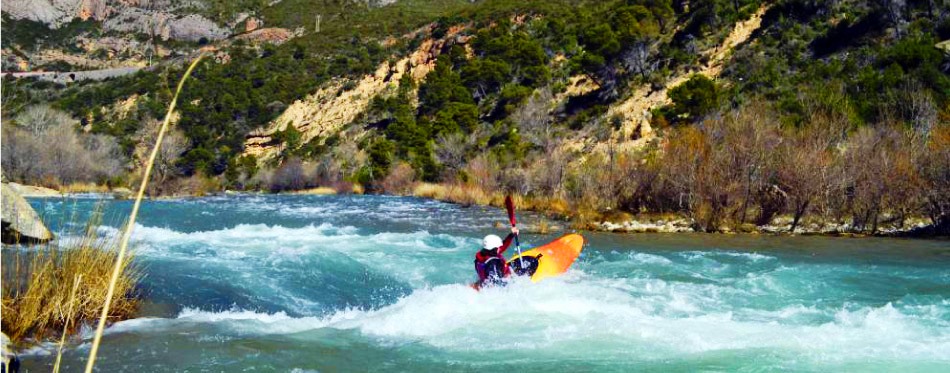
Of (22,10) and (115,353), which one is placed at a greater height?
→ (22,10)

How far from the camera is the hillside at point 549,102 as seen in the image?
63.4 ft

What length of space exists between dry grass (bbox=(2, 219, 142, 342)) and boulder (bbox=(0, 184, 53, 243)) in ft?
13.9

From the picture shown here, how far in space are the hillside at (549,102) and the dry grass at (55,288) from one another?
1.63 m

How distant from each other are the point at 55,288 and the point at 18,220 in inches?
221

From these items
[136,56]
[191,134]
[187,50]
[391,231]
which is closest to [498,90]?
[191,134]

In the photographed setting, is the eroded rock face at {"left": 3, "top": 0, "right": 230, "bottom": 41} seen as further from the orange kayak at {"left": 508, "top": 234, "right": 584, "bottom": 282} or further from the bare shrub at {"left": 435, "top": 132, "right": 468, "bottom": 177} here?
the orange kayak at {"left": 508, "top": 234, "right": 584, "bottom": 282}

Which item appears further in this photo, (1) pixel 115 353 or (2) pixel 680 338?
(2) pixel 680 338

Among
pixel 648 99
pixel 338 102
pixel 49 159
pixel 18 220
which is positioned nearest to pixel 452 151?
pixel 648 99

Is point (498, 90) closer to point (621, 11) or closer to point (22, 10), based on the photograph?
point (621, 11)

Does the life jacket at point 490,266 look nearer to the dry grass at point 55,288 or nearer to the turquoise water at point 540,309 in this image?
the turquoise water at point 540,309

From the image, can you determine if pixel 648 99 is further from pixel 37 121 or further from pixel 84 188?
pixel 37 121

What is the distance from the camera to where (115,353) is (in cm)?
726

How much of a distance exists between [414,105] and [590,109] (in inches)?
804

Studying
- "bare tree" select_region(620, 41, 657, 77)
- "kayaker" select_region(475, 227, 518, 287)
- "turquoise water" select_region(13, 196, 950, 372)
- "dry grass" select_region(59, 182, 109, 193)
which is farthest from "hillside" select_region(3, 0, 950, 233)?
"kayaker" select_region(475, 227, 518, 287)
